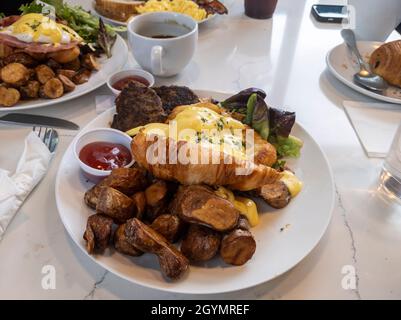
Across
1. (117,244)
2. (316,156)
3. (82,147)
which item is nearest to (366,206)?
(316,156)

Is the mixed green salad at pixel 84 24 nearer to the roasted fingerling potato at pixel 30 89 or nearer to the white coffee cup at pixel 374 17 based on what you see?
the roasted fingerling potato at pixel 30 89

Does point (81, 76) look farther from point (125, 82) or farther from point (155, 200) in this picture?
point (155, 200)

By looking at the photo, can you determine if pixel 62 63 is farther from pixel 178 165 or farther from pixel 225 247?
pixel 225 247

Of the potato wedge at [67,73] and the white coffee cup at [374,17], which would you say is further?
the white coffee cup at [374,17]

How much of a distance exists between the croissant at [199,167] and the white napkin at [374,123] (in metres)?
0.52

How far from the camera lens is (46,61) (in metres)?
1.37

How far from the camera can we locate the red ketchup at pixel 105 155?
3.34 ft

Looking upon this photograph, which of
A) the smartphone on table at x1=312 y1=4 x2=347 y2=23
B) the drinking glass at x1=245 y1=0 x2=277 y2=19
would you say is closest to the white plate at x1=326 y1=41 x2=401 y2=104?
the smartphone on table at x1=312 y1=4 x2=347 y2=23

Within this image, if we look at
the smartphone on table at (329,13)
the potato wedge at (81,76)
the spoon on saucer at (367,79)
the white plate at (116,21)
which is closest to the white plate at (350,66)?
the spoon on saucer at (367,79)

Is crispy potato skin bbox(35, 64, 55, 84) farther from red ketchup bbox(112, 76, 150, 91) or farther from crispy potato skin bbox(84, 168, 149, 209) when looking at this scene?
crispy potato skin bbox(84, 168, 149, 209)

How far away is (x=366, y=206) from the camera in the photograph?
109 cm

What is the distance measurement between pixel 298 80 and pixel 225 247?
991mm

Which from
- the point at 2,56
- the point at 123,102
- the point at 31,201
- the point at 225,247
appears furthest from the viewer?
the point at 2,56

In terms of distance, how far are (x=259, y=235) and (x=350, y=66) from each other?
40.7 inches
